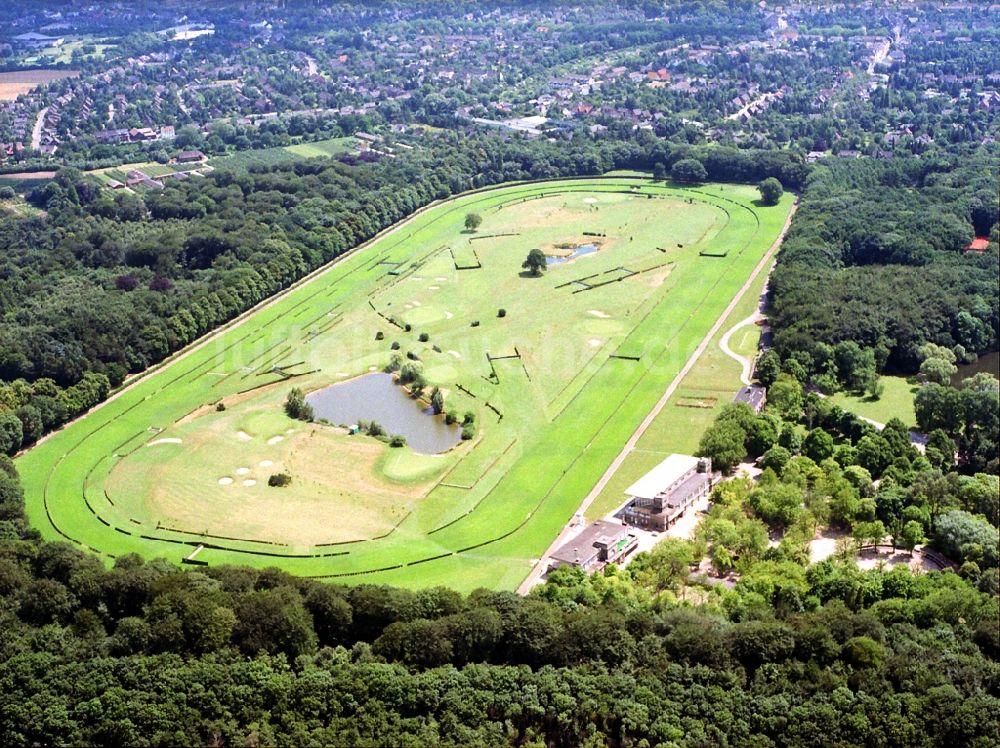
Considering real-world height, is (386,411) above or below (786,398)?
above

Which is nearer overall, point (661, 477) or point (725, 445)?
point (661, 477)

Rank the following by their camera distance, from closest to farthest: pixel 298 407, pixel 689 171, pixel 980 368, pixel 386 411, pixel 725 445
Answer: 1. pixel 725 445
2. pixel 298 407
3. pixel 386 411
4. pixel 980 368
5. pixel 689 171

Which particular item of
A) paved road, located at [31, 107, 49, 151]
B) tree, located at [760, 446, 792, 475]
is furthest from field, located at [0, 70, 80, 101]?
tree, located at [760, 446, 792, 475]

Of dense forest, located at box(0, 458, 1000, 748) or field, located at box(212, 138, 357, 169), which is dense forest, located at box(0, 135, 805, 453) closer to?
field, located at box(212, 138, 357, 169)

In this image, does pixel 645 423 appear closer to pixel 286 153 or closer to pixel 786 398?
pixel 786 398

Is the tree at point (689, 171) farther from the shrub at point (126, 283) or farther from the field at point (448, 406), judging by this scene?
the shrub at point (126, 283)

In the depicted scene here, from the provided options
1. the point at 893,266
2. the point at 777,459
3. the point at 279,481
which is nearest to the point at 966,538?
the point at 777,459
